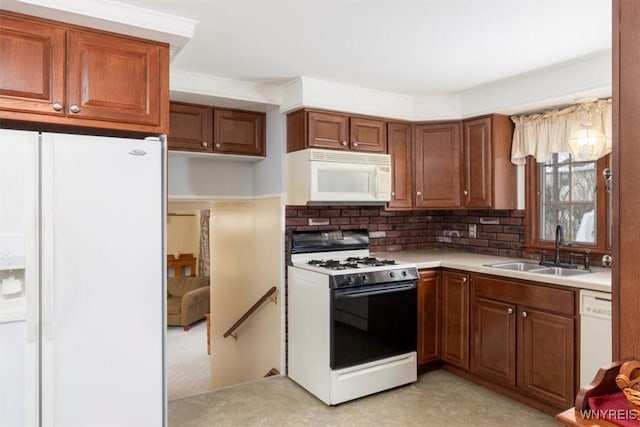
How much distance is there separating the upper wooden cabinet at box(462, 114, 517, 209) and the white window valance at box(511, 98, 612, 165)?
0.09 metres

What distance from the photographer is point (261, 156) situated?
366cm

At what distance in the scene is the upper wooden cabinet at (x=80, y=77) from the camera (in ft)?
6.31

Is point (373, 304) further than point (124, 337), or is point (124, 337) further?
point (373, 304)

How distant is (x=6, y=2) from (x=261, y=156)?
2.04m

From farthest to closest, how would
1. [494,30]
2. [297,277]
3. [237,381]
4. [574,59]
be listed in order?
[237,381]
[297,277]
[574,59]
[494,30]

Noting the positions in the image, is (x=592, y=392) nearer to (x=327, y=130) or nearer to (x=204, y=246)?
(x=327, y=130)

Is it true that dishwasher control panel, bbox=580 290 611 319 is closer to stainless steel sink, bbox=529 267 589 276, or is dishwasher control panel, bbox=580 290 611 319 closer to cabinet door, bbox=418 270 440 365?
stainless steel sink, bbox=529 267 589 276

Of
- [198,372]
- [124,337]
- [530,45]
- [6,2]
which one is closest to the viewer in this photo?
[6,2]

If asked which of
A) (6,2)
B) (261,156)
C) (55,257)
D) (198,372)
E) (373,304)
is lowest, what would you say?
(198,372)

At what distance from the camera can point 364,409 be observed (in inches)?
112

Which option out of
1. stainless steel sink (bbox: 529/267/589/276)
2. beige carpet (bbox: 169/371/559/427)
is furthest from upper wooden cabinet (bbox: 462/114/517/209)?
beige carpet (bbox: 169/371/559/427)

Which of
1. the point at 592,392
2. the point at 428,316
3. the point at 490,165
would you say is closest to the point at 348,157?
the point at 490,165

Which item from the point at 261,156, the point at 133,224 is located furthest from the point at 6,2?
the point at 261,156

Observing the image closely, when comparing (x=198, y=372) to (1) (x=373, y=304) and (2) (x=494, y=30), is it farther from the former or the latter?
(2) (x=494, y=30)
